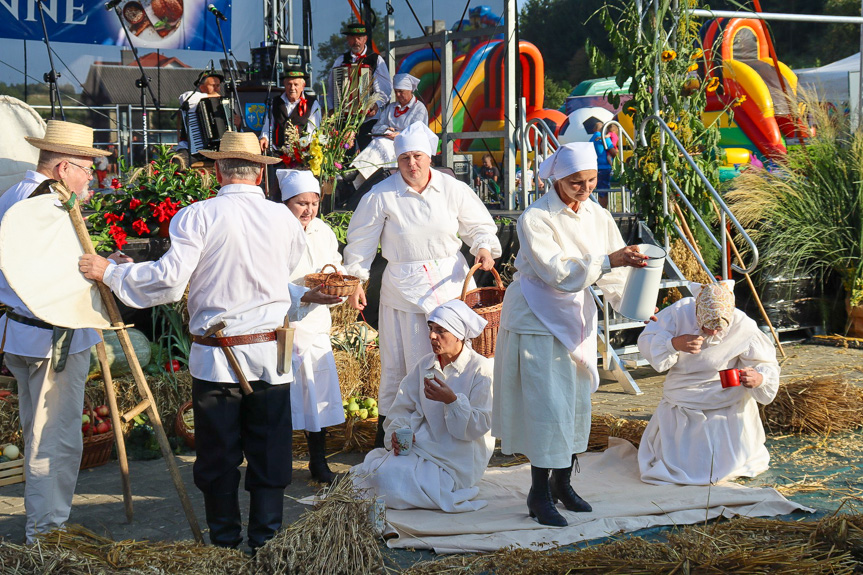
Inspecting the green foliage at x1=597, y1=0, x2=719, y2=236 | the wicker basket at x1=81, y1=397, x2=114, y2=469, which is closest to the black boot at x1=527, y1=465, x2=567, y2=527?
the wicker basket at x1=81, y1=397, x2=114, y2=469

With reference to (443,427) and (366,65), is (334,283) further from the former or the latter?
(366,65)

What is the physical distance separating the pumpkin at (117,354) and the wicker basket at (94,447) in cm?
41

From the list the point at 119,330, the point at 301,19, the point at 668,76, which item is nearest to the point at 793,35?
the point at 301,19

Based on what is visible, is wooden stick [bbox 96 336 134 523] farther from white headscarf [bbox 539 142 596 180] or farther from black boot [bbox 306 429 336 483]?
white headscarf [bbox 539 142 596 180]

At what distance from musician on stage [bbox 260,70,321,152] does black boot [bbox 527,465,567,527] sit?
5719 millimetres

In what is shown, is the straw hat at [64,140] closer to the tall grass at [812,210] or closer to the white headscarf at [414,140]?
the white headscarf at [414,140]

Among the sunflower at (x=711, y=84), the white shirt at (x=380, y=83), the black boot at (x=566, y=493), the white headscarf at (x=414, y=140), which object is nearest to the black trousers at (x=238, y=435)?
the black boot at (x=566, y=493)

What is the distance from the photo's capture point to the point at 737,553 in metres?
3.06

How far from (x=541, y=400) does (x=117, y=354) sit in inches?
128

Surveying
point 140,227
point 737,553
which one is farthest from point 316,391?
point 737,553

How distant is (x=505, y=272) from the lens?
838 centimetres

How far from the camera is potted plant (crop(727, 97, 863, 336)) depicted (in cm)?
928

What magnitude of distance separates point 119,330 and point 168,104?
2358 cm

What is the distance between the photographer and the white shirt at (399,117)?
9.93 meters
